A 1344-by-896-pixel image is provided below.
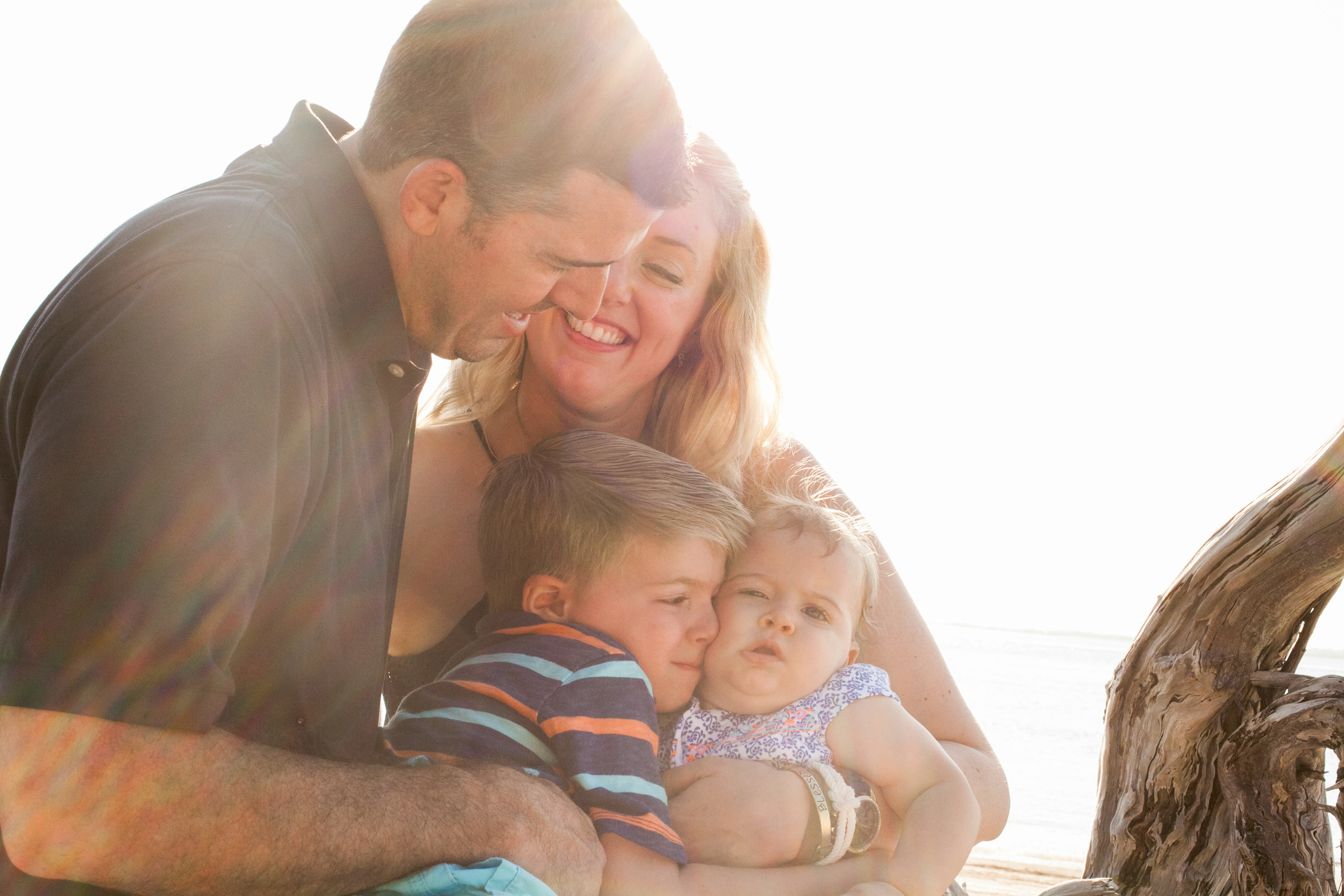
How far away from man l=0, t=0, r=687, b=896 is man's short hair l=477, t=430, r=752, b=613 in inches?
12.1

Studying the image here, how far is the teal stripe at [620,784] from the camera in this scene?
6.06ft

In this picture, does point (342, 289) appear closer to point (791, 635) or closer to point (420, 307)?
point (420, 307)

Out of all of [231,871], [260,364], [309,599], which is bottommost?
[231,871]

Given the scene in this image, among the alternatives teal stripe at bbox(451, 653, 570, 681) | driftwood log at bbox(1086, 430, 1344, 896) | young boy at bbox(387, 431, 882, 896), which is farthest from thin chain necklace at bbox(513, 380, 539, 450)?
driftwood log at bbox(1086, 430, 1344, 896)

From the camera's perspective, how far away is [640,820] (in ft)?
6.05

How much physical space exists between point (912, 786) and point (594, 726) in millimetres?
763

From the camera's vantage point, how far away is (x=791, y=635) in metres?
2.28

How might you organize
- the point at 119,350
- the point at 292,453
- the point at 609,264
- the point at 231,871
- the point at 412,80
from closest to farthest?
the point at 119,350 < the point at 231,871 < the point at 292,453 < the point at 412,80 < the point at 609,264

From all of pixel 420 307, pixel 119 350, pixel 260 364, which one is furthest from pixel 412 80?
pixel 119 350

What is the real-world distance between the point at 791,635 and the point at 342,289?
49.3 inches

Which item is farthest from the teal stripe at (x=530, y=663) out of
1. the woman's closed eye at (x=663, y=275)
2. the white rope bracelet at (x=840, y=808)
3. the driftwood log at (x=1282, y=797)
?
the driftwood log at (x=1282, y=797)

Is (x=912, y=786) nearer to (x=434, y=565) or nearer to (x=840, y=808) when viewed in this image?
(x=840, y=808)

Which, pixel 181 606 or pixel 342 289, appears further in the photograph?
pixel 342 289

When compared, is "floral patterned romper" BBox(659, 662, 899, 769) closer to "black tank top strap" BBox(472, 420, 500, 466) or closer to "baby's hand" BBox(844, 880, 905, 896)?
"baby's hand" BBox(844, 880, 905, 896)
